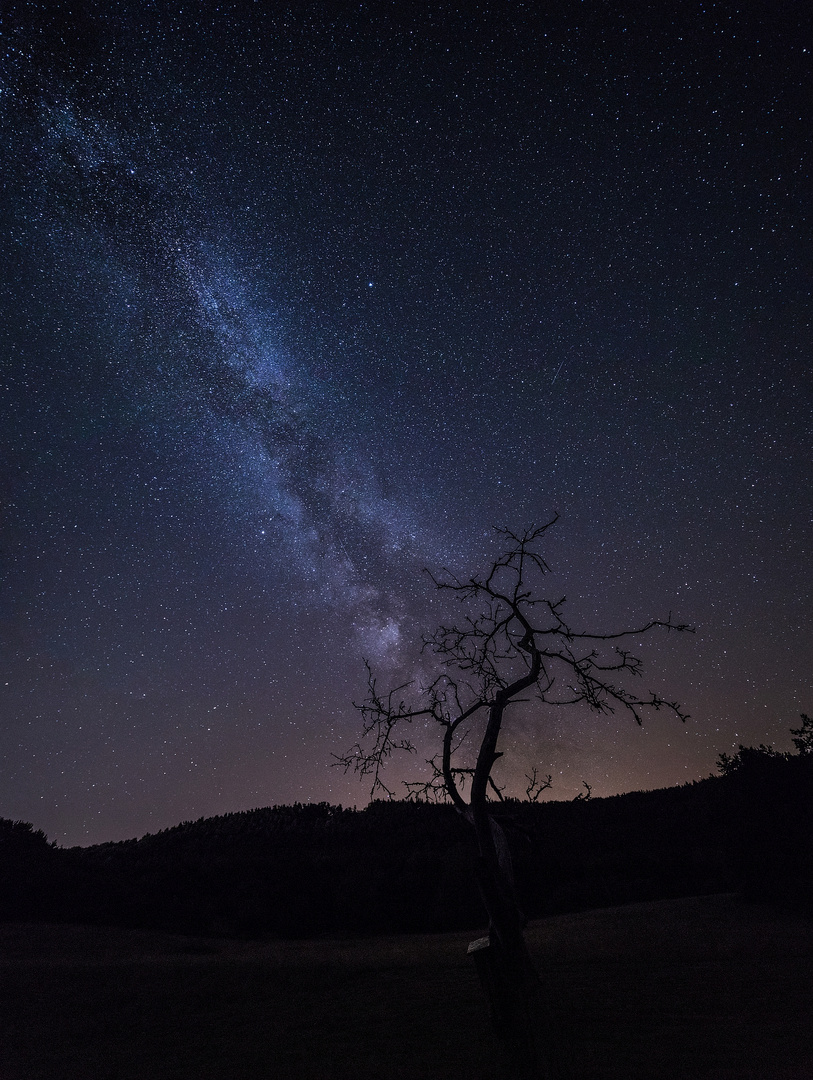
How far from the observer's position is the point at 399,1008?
835 centimetres

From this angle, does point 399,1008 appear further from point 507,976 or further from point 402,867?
point 402,867

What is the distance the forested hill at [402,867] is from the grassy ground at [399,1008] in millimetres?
2950

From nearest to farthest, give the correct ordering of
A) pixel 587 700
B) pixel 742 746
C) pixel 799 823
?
1. pixel 587 700
2. pixel 799 823
3. pixel 742 746

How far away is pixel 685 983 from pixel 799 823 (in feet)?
32.0

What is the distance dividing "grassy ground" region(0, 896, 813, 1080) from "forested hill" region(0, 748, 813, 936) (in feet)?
9.68

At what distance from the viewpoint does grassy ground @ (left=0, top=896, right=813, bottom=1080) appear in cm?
605

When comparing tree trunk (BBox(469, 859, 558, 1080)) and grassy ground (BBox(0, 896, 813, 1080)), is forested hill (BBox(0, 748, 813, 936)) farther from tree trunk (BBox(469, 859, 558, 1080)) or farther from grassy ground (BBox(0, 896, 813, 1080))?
tree trunk (BBox(469, 859, 558, 1080))

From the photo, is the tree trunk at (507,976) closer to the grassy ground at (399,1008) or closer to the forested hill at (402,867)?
the grassy ground at (399,1008)

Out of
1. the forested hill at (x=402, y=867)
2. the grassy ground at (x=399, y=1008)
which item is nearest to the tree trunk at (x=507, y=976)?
the grassy ground at (x=399, y=1008)

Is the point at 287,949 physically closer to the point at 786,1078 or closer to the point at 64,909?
the point at 64,909

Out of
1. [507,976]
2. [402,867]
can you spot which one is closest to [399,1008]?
[507,976]

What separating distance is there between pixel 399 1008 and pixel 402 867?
12.8m

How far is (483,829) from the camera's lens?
21.3 ft

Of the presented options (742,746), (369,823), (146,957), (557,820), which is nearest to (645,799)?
(557,820)
